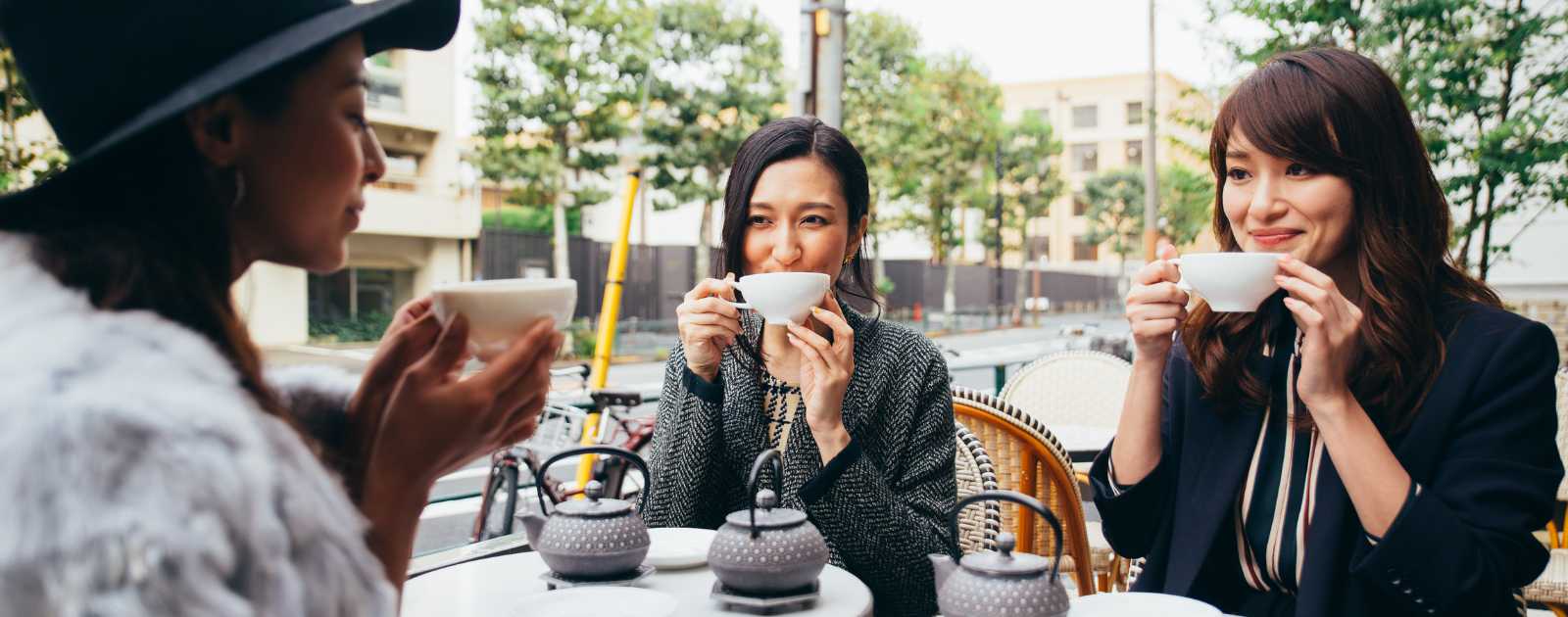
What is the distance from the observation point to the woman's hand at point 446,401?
3.23ft

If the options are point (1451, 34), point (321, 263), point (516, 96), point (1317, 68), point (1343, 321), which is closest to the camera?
point (321, 263)

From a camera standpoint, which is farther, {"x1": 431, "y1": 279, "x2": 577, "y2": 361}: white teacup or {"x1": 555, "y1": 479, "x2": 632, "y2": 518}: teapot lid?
{"x1": 555, "y1": 479, "x2": 632, "y2": 518}: teapot lid

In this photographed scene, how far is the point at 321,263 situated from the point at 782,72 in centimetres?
2086

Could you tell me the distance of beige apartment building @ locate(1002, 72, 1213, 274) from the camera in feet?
203

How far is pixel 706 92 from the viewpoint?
20.4 metres

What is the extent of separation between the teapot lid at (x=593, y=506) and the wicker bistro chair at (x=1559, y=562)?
2.39m

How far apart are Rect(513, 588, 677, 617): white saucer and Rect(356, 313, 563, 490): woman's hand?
1.47 ft

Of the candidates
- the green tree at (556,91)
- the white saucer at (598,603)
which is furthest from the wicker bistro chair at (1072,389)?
the green tree at (556,91)

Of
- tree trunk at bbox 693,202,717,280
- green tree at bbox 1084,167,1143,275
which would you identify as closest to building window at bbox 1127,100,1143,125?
green tree at bbox 1084,167,1143,275

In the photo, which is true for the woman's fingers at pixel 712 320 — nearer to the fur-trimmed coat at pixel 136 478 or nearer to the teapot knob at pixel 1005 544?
the teapot knob at pixel 1005 544

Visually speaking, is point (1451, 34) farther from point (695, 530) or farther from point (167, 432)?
point (167, 432)

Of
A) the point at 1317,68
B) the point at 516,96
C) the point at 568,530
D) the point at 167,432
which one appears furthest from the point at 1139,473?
the point at 516,96

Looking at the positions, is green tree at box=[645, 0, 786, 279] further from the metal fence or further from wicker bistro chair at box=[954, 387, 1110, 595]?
wicker bistro chair at box=[954, 387, 1110, 595]

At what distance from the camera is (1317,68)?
176cm
